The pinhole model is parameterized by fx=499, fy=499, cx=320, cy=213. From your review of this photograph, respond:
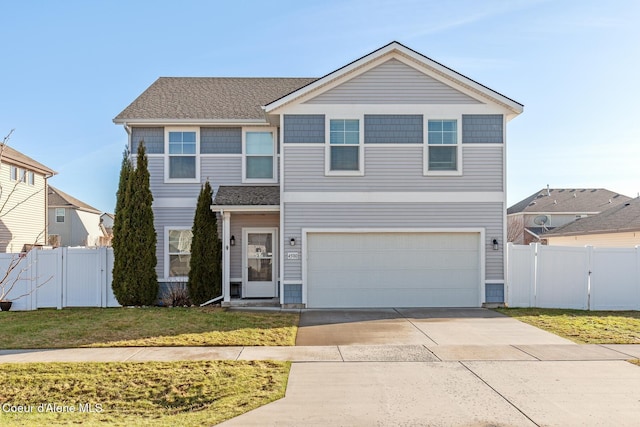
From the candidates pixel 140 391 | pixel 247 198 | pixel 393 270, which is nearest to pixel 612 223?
pixel 393 270

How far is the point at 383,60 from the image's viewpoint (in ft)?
46.4

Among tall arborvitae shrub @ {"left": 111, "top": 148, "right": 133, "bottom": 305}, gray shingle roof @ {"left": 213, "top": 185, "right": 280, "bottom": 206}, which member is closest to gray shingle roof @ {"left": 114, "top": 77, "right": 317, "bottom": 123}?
gray shingle roof @ {"left": 213, "top": 185, "right": 280, "bottom": 206}

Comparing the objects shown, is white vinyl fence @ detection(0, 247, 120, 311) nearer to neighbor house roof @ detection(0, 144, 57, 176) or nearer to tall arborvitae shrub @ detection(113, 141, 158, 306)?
tall arborvitae shrub @ detection(113, 141, 158, 306)

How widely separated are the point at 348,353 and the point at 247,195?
7.17 meters

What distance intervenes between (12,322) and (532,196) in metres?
41.1

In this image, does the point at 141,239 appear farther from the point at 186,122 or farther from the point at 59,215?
the point at 59,215

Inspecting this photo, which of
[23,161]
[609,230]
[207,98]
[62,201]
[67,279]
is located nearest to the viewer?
[67,279]

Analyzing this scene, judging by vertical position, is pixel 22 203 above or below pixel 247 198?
above

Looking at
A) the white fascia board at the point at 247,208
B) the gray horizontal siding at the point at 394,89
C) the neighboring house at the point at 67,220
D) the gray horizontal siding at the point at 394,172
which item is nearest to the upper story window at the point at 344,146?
the gray horizontal siding at the point at 394,172

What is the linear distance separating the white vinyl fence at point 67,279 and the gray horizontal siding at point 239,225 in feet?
11.6

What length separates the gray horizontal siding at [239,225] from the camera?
50.5ft

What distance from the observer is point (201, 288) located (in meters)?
14.5

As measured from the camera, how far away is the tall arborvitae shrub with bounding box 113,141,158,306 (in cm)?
1408

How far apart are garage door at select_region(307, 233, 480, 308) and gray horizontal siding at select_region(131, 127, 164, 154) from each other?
19.1ft
